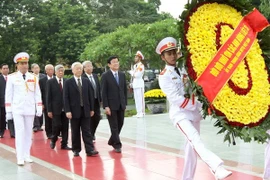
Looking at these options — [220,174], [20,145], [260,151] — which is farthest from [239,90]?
[20,145]

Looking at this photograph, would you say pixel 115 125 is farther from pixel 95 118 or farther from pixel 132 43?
pixel 132 43

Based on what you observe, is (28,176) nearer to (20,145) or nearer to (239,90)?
(20,145)

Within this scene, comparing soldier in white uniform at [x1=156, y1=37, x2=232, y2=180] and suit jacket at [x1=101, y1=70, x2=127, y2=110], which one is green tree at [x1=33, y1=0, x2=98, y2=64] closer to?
suit jacket at [x1=101, y1=70, x2=127, y2=110]

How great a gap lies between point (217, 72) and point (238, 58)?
33cm

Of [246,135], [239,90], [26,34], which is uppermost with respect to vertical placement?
[26,34]

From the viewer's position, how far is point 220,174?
402 cm

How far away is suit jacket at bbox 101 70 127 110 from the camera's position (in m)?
7.54

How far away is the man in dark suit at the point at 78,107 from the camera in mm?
7314

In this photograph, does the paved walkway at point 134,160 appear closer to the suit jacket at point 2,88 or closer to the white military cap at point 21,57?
the suit jacket at point 2,88

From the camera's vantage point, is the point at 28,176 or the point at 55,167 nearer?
the point at 28,176

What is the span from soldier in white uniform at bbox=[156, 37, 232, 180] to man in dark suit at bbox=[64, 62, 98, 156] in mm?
2882

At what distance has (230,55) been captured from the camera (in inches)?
171

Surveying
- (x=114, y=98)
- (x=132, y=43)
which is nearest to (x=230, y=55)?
(x=114, y=98)

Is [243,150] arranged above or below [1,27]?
below
